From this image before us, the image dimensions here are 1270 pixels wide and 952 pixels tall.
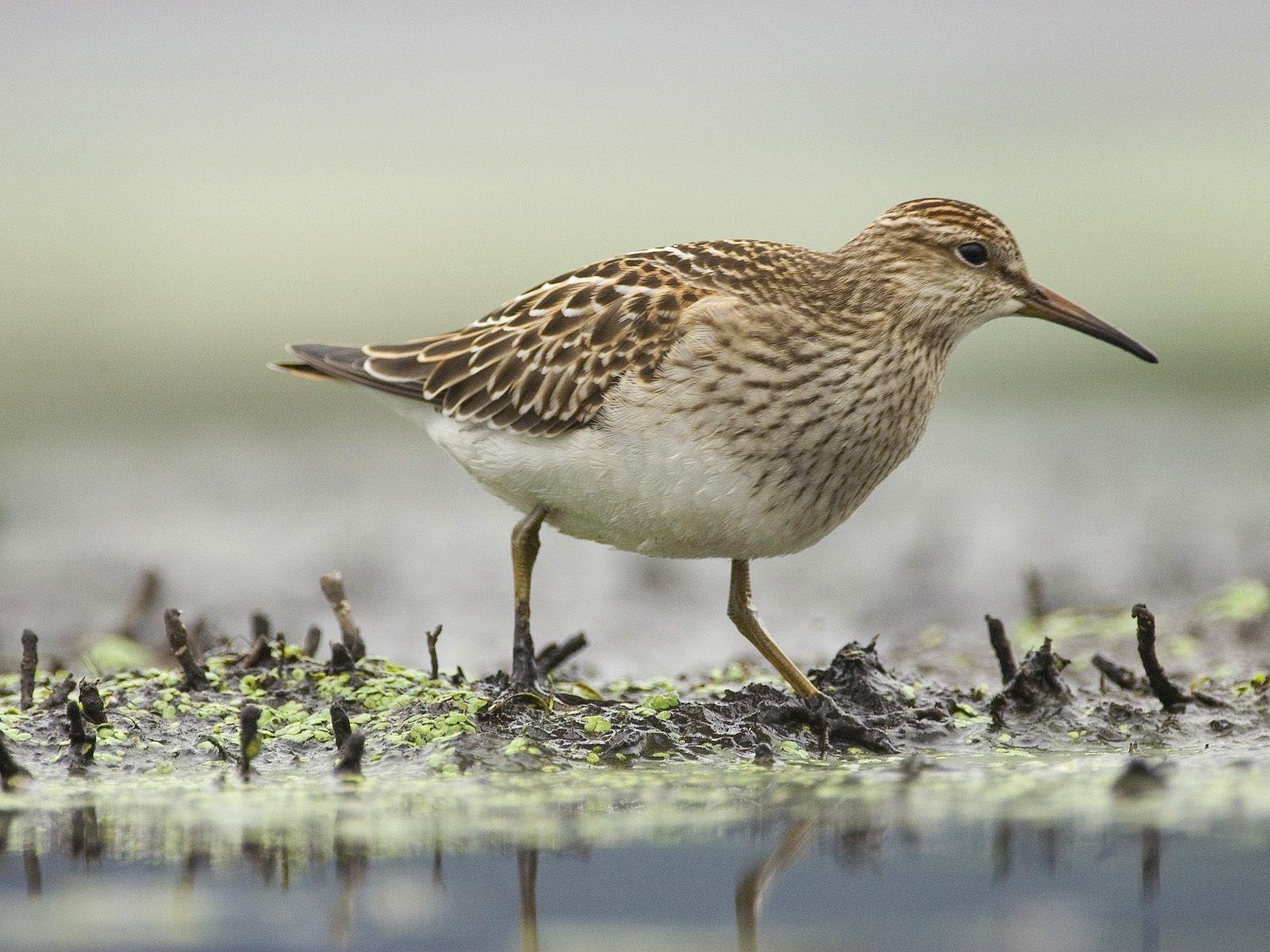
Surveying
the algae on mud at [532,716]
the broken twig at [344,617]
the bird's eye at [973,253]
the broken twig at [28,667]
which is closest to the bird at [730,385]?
the bird's eye at [973,253]

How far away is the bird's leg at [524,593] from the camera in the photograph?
7105 mm

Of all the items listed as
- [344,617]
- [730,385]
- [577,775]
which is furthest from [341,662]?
A: [730,385]

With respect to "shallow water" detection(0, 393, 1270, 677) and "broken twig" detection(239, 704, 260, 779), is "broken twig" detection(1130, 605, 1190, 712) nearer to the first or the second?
"shallow water" detection(0, 393, 1270, 677)

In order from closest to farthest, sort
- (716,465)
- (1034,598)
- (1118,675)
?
(716,465), (1118,675), (1034,598)

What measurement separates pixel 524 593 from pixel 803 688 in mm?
1220

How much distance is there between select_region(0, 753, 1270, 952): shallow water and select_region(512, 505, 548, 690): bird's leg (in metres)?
0.81

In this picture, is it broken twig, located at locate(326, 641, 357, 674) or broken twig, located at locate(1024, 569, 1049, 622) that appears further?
broken twig, located at locate(1024, 569, 1049, 622)

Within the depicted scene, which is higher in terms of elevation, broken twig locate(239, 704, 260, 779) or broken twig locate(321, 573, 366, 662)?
broken twig locate(321, 573, 366, 662)

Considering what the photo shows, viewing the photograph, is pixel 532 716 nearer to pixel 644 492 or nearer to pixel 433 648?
pixel 433 648

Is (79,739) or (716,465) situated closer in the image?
(79,739)

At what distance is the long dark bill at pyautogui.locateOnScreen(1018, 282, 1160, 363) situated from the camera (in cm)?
739

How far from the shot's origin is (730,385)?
22.1ft

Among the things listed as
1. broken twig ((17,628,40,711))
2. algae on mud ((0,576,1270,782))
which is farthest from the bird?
broken twig ((17,628,40,711))

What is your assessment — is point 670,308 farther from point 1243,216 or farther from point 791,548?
point 1243,216
